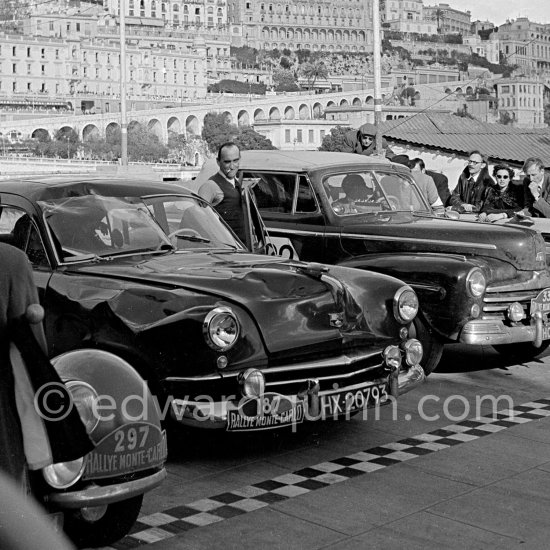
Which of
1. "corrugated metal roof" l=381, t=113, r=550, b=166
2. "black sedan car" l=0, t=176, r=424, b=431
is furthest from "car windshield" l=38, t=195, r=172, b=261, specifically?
"corrugated metal roof" l=381, t=113, r=550, b=166

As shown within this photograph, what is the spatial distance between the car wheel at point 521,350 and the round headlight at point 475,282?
1.27 m

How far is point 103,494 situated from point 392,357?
2.67 meters

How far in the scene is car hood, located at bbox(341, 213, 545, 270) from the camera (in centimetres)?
870

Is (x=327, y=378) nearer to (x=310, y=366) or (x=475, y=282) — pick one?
(x=310, y=366)

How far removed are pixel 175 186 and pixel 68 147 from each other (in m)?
133

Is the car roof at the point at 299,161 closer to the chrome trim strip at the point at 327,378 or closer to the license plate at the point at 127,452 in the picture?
the chrome trim strip at the point at 327,378

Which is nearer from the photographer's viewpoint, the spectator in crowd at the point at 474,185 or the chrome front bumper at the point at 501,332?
the chrome front bumper at the point at 501,332

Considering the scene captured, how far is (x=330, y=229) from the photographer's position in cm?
888

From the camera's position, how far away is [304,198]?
912 centimetres

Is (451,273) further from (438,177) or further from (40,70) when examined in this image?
(40,70)

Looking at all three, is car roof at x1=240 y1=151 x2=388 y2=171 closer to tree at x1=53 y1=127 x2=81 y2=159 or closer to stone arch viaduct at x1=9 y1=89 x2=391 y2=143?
tree at x1=53 y1=127 x2=81 y2=159

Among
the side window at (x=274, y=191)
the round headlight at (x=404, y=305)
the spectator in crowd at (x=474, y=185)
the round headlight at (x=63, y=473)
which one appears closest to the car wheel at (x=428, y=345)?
the round headlight at (x=404, y=305)

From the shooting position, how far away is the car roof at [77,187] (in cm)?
665

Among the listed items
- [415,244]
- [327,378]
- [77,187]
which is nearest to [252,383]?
[327,378]
